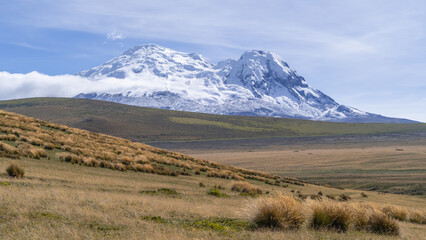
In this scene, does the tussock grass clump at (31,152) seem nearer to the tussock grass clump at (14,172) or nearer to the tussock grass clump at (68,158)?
the tussock grass clump at (68,158)

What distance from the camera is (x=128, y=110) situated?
196250 millimetres

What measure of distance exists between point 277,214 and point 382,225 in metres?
3.12

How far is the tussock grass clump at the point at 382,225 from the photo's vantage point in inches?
397

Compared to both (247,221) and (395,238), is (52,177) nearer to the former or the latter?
(247,221)

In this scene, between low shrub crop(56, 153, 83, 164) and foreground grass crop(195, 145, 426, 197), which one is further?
foreground grass crop(195, 145, 426, 197)

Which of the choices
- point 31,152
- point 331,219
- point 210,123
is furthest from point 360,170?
point 210,123

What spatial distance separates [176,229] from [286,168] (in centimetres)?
6210

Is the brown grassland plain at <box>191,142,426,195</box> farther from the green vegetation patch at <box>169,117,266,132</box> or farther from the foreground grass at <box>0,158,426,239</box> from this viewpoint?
the green vegetation patch at <box>169,117,266,132</box>

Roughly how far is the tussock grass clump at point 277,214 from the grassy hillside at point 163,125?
126565mm

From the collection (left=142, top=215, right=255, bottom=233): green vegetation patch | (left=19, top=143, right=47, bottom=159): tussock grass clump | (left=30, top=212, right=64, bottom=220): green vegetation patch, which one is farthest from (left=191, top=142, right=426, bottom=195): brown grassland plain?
(left=30, top=212, right=64, bottom=220): green vegetation patch

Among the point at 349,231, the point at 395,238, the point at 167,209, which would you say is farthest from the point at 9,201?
the point at 395,238

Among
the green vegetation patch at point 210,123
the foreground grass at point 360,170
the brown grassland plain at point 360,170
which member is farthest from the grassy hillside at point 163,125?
the foreground grass at point 360,170

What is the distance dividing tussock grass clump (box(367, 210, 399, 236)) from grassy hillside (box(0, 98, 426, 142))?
416 ft

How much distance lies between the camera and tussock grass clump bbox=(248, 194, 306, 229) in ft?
31.1
